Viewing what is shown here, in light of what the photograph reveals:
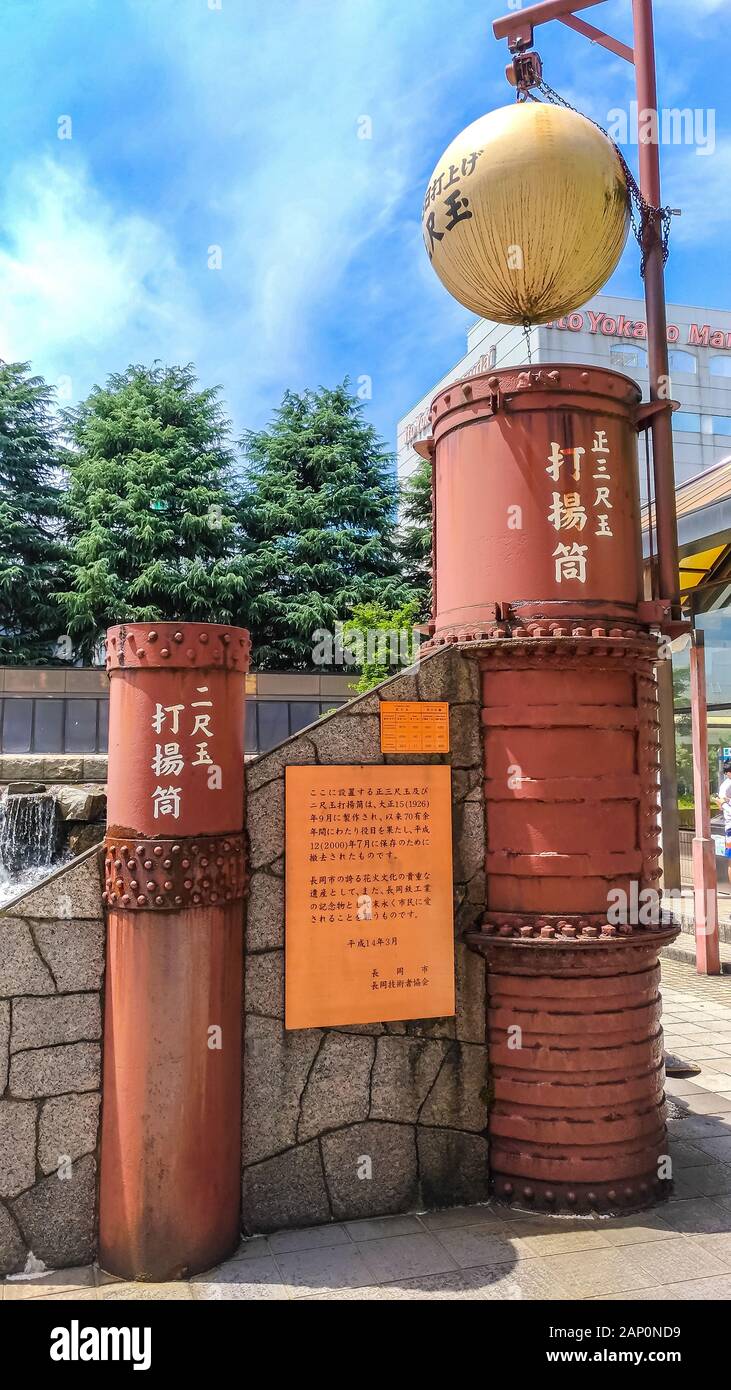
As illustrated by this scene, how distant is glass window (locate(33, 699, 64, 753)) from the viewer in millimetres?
19886

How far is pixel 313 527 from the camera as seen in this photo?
23297 mm

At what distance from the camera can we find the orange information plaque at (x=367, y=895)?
4.72 metres

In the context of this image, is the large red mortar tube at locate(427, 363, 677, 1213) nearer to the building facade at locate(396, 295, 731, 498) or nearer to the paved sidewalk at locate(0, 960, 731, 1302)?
the paved sidewalk at locate(0, 960, 731, 1302)

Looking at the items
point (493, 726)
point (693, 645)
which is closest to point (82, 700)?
point (693, 645)

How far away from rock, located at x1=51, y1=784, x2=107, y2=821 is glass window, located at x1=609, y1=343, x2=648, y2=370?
35.5 meters

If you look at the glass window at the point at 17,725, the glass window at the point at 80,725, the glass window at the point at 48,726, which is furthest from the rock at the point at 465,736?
the glass window at the point at 17,725

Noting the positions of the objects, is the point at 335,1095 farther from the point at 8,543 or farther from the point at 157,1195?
the point at 8,543

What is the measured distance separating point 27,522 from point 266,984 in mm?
20580

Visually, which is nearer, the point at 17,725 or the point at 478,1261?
the point at 478,1261

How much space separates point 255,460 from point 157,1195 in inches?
884

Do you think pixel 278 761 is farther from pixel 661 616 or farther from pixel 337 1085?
pixel 661 616

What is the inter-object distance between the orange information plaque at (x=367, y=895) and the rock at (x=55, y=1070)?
0.95 metres

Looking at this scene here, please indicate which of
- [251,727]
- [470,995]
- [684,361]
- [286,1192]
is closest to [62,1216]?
[286,1192]

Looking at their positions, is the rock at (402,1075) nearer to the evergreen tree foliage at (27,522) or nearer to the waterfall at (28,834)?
the waterfall at (28,834)
